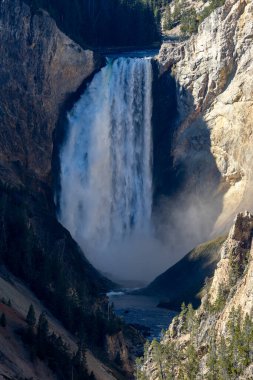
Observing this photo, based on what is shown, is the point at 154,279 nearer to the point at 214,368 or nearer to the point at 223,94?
the point at 223,94

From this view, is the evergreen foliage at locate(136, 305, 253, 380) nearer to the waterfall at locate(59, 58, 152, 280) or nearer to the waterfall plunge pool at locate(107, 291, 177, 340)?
the waterfall plunge pool at locate(107, 291, 177, 340)

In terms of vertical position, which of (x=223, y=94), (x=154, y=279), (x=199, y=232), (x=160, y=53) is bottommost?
(x=154, y=279)

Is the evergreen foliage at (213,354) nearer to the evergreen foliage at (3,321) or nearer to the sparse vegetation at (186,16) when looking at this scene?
the evergreen foliage at (3,321)

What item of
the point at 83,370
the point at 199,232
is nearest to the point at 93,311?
the point at 83,370

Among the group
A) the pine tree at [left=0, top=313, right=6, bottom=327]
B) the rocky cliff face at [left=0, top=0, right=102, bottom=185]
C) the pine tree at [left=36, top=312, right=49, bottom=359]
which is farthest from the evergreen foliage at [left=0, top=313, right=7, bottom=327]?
the rocky cliff face at [left=0, top=0, right=102, bottom=185]

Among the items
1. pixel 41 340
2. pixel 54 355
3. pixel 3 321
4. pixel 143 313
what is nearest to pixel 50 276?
pixel 143 313

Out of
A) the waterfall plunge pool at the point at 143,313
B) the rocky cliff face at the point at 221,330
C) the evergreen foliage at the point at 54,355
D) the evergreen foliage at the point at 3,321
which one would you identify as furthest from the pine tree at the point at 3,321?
the waterfall plunge pool at the point at 143,313
